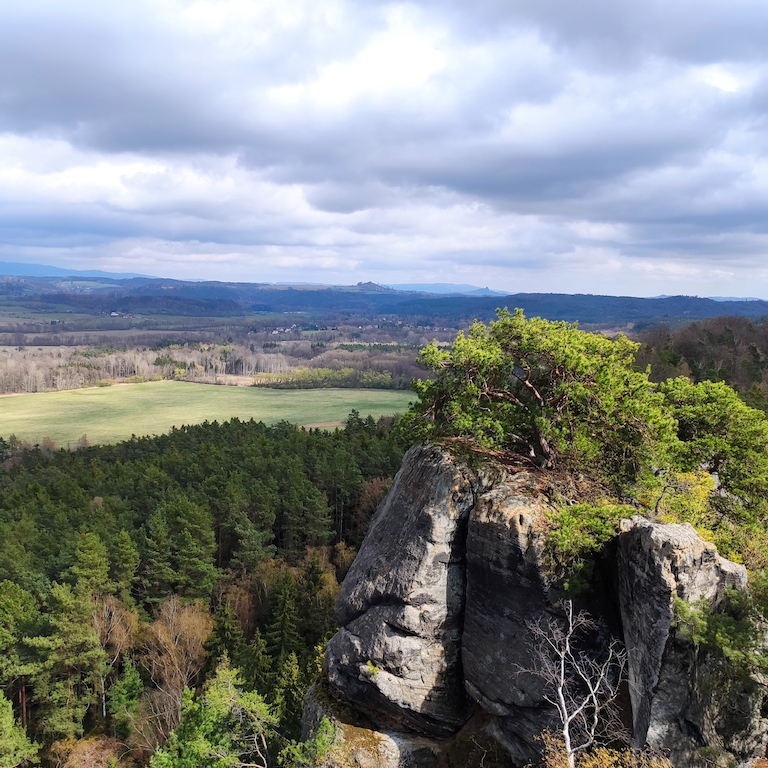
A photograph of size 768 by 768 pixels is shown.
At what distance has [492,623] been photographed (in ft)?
50.1

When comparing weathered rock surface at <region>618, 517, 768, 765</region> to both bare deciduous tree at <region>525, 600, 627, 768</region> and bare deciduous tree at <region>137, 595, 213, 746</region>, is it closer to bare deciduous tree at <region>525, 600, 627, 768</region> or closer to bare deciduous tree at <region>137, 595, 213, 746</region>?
bare deciduous tree at <region>525, 600, 627, 768</region>

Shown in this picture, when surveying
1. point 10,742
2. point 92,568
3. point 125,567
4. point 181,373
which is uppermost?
point 92,568

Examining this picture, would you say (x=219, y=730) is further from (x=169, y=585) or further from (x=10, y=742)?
(x=169, y=585)

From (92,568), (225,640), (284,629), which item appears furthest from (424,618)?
(92,568)

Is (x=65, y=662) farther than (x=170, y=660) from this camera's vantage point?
No

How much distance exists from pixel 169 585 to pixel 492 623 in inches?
1212

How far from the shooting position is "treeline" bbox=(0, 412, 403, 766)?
28641 mm

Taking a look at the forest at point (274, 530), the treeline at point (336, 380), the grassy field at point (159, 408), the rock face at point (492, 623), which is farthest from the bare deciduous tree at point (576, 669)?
the treeline at point (336, 380)

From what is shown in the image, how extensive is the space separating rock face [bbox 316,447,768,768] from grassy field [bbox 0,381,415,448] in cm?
8987

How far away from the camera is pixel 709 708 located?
11.0m

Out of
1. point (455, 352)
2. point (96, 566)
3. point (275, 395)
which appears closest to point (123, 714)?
point (96, 566)

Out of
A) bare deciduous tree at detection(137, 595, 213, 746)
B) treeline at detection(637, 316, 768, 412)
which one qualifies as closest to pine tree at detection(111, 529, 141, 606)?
bare deciduous tree at detection(137, 595, 213, 746)

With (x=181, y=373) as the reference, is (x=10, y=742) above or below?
below

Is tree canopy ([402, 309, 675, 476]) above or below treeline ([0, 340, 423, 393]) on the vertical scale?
above
